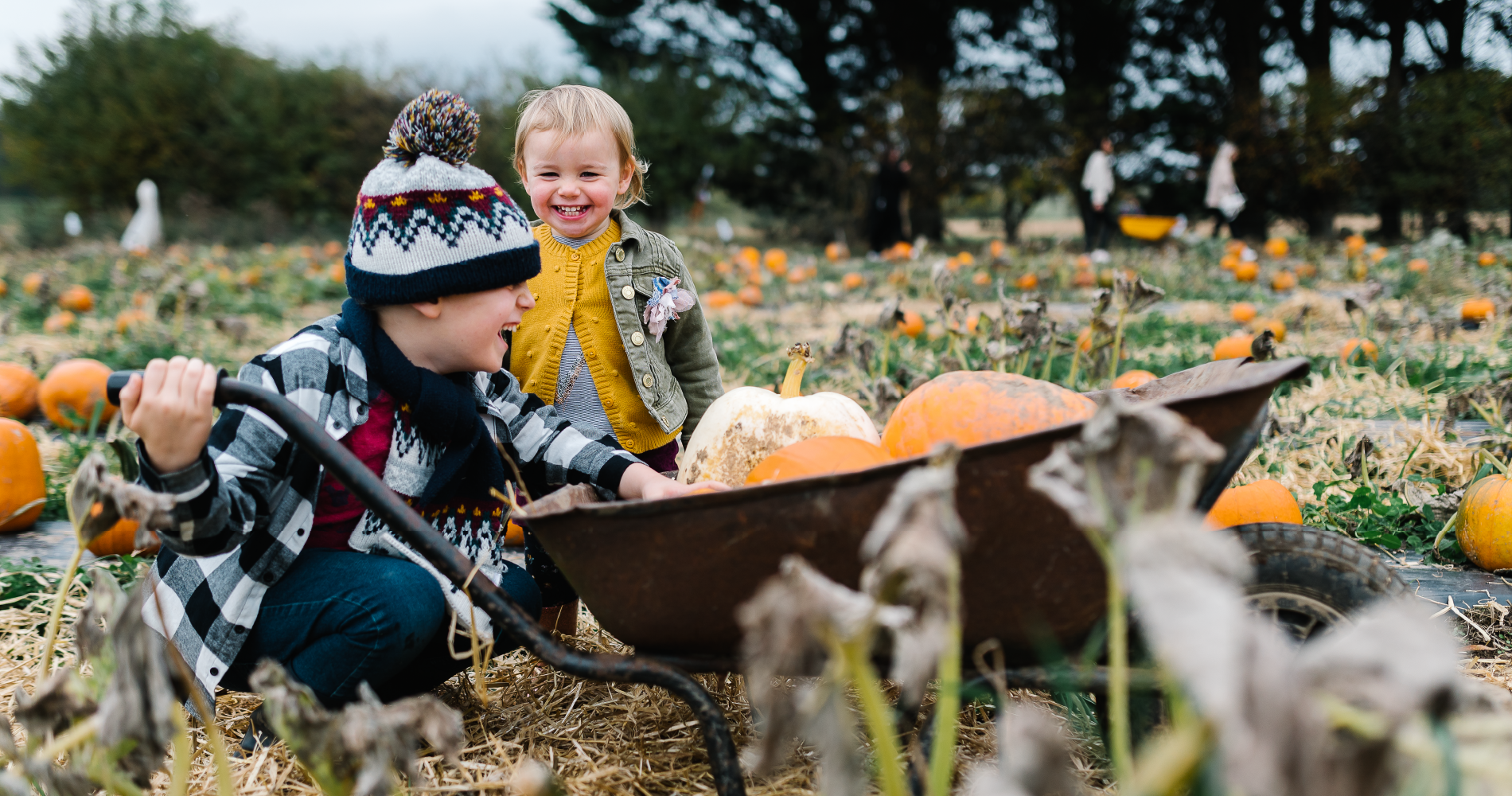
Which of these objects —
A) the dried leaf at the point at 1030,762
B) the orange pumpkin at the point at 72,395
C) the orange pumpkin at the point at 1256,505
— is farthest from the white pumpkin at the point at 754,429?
the orange pumpkin at the point at 72,395

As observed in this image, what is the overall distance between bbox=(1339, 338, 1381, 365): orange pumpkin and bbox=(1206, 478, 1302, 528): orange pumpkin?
239 cm

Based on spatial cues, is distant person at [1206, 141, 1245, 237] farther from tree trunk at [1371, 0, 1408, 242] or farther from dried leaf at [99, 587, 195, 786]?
→ dried leaf at [99, 587, 195, 786]

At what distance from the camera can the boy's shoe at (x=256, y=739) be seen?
5.88 ft

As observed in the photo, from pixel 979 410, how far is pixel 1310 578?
63 cm

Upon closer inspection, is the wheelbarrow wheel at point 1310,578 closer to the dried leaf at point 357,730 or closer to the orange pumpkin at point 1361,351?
the dried leaf at point 357,730

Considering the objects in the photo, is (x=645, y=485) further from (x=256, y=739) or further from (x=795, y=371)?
(x=256, y=739)

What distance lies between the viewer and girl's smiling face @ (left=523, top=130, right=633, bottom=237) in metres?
2.45

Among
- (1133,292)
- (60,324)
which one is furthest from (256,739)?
(60,324)

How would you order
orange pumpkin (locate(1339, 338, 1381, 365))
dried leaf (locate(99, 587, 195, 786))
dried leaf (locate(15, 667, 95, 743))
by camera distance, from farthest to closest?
orange pumpkin (locate(1339, 338, 1381, 365)) < dried leaf (locate(15, 667, 95, 743)) < dried leaf (locate(99, 587, 195, 786))

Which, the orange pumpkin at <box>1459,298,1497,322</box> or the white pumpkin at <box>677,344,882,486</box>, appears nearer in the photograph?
the white pumpkin at <box>677,344,882,486</box>

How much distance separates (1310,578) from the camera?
4.62 feet

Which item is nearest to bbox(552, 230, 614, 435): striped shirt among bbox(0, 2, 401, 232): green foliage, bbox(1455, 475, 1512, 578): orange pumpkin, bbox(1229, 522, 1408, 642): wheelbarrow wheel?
bbox(1229, 522, 1408, 642): wheelbarrow wheel

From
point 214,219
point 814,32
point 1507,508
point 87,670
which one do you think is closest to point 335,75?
point 214,219

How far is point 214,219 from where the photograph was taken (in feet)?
59.6
